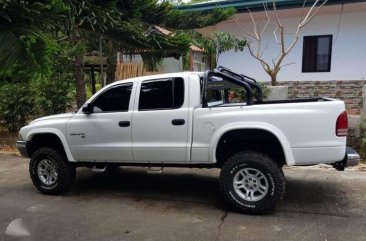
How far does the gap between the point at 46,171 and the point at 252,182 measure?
128 inches

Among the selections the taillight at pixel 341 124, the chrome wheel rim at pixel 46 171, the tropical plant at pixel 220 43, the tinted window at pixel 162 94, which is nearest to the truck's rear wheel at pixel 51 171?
the chrome wheel rim at pixel 46 171

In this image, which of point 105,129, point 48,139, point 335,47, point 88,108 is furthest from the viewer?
point 335,47

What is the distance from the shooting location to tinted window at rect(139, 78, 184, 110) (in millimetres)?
5410

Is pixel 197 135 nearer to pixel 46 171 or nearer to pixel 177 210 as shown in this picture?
pixel 177 210

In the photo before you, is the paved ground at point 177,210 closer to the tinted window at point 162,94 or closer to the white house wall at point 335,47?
the tinted window at point 162,94

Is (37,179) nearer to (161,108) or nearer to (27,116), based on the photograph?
(161,108)

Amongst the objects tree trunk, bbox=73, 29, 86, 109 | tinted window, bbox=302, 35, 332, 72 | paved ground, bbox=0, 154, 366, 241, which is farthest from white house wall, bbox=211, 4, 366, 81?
paved ground, bbox=0, 154, 366, 241

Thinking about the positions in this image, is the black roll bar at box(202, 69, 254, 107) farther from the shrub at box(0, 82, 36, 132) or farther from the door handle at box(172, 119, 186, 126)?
the shrub at box(0, 82, 36, 132)

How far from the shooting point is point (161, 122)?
5.38 meters

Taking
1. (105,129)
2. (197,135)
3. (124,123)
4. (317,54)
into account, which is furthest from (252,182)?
(317,54)

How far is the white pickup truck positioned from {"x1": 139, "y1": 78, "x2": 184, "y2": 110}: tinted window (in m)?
0.01

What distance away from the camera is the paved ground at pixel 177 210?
14.6 feet

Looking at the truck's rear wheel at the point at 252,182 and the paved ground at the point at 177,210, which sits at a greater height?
the truck's rear wheel at the point at 252,182

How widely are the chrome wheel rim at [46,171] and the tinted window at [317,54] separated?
8.86m
